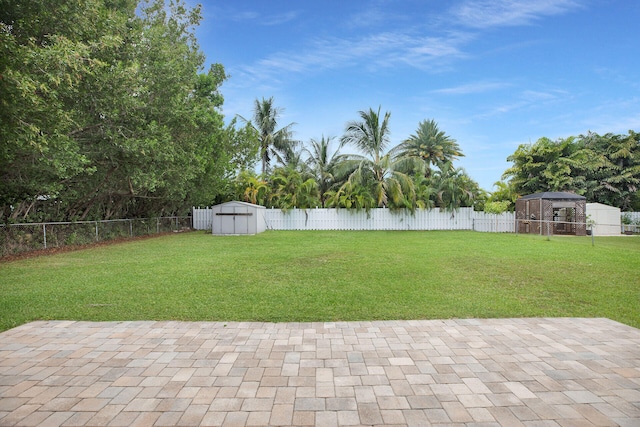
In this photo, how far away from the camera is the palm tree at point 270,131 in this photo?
89.5ft

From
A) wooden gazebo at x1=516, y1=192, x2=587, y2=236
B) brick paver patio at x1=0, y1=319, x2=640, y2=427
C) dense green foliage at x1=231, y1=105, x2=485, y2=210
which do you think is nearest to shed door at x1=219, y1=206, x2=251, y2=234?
dense green foliage at x1=231, y1=105, x2=485, y2=210

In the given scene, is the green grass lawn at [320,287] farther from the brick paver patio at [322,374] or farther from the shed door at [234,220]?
the shed door at [234,220]

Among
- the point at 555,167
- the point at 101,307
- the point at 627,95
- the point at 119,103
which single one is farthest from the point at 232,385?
the point at 555,167

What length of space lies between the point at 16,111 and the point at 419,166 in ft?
58.3

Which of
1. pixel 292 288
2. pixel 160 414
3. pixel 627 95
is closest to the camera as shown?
pixel 160 414

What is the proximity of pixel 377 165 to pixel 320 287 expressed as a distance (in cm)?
1527

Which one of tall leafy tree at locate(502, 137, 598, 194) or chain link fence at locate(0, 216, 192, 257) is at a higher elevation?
tall leafy tree at locate(502, 137, 598, 194)

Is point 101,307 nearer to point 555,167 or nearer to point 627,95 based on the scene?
point 627,95

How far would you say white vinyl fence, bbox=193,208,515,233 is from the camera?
Answer: 66.9ft

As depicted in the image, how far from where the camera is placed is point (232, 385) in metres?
2.56

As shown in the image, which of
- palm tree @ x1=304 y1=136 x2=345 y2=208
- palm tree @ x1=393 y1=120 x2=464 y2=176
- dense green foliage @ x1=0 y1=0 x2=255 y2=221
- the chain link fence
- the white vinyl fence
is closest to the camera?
dense green foliage @ x1=0 y1=0 x2=255 y2=221

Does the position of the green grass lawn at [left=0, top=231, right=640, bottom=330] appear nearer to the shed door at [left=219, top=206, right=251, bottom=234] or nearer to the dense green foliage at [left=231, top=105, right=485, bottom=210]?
the shed door at [left=219, top=206, right=251, bottom=234]

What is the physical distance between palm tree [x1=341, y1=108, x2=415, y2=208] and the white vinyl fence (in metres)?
0.95

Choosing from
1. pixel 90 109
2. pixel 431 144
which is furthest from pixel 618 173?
pixel 90 109
